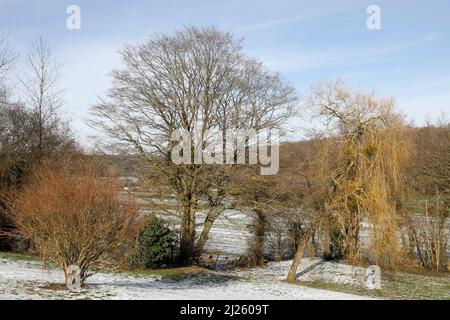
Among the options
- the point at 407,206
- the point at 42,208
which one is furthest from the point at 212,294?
the point at 407,206

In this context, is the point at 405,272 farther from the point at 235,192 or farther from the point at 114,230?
the point at 114,230

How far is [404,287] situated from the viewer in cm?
1867

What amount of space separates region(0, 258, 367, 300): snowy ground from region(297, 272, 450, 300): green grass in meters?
1.23

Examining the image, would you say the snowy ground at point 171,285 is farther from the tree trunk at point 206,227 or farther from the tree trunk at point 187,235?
the tree trunk at point 206,227

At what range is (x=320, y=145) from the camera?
59.6 ft

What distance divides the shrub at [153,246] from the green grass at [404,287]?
19.8ft

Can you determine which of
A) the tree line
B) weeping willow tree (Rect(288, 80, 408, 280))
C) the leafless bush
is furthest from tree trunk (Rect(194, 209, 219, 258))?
the leafless bush

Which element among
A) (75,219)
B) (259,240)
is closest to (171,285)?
(75,219)

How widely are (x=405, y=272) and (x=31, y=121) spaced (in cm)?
2367

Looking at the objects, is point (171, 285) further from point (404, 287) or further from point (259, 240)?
point (259, 240)

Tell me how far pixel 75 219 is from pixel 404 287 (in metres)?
→ 13.9

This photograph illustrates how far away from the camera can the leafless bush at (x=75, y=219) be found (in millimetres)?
11055

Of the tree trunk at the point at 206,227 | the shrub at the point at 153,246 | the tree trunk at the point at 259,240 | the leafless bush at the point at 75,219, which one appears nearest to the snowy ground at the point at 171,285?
the leafless bush at the point at 75,219

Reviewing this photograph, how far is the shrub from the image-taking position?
19.9 m
